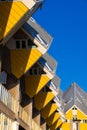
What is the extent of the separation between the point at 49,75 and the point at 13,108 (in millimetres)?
8737

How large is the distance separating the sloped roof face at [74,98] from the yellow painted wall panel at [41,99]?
3469 centimetres

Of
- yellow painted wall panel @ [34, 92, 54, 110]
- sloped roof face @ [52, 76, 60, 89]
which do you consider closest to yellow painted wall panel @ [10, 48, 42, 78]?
yellow painted wall panel @ [34, 92, 54, 110]

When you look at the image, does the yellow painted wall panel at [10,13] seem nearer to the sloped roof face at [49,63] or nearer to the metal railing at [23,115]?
the metal railing at [23,115]

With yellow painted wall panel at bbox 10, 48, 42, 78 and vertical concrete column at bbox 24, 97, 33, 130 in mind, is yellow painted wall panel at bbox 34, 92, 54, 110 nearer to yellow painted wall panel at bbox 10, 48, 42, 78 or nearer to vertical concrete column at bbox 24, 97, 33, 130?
vertical concrete column at bbox 24, 97, 33, 130

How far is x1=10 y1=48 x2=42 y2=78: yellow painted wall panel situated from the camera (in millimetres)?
34281

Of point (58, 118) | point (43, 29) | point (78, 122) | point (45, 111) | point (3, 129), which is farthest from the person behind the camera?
point (78, 122)

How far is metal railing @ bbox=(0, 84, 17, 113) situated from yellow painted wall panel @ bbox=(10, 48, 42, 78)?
2422 mm

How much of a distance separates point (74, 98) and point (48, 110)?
34.0 m

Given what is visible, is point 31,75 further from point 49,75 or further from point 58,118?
point 58,118

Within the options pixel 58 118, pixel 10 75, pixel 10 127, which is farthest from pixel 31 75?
pixel 58 118

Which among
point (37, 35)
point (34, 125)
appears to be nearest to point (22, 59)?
point (37, 35)

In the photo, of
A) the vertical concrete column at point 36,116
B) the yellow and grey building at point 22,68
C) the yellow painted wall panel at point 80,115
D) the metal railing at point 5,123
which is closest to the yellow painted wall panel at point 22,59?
the yellow and grey building at point 22,68

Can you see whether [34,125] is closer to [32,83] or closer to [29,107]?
[29,107]

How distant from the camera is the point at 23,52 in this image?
34.3 metres
